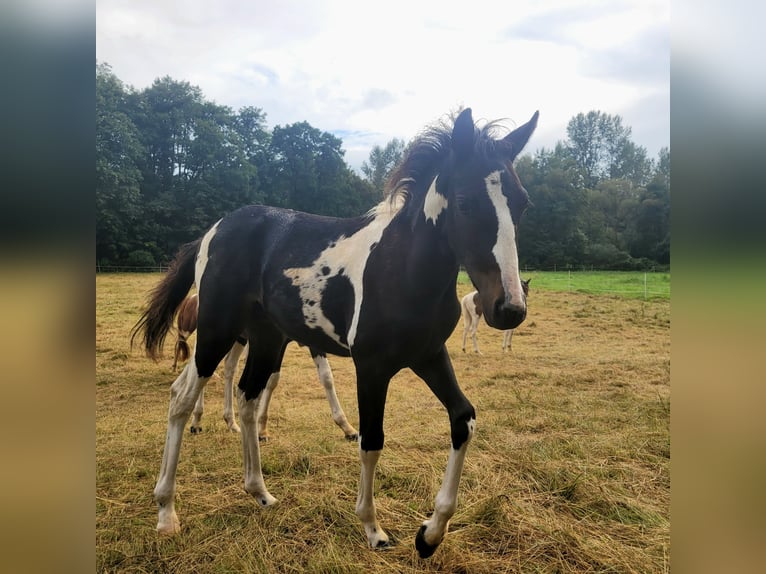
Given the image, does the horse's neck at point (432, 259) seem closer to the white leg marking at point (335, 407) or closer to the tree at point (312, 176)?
the white leg marking at point (335, 407)

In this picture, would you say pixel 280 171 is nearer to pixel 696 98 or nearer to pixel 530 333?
pixel 530 333

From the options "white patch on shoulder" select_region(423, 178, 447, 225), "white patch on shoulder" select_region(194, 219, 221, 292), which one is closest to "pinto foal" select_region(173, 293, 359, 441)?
"white patch on shoulder" select_region(194, 219, 221, 292)

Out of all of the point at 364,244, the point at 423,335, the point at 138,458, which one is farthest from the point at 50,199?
the point at 138,458

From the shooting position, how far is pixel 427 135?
2303 mm

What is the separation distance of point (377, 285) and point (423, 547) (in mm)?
1429

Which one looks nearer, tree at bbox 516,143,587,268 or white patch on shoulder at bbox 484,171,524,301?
white patch on shoulder at bbox 484,171,524,301

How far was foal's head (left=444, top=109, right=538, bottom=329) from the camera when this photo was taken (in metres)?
1.77

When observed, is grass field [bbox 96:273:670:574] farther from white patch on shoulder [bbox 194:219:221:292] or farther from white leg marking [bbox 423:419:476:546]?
white patch on shoulder [bbox 194:219:221:292]

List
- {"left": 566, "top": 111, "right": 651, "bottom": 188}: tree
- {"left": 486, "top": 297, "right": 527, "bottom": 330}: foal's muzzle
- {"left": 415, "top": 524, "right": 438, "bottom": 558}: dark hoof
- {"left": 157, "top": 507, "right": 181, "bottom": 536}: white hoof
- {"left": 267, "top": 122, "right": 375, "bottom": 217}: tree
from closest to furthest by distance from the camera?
{"left": 486, "top": 297, "right": 527, "bottom": 330}: foal's muzzle, {"left": 415, "top": 524, "right": 438, "bottom": 558}: dark hoof, {"left": 157, "top": 507, "right": 181, "bottom": 536}: white hoof, {"left": 267, "top": 122, "right": 375, "bottom": 217}: tree, {"left": 566, "top": 111, "right": 651, "bottom": 188}: tree

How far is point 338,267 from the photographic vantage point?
2.57m

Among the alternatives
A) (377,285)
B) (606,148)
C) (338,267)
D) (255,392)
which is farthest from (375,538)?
(606,148)

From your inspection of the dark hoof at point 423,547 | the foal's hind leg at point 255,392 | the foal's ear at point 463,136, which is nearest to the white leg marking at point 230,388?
the foal's hind leg at point 255,392

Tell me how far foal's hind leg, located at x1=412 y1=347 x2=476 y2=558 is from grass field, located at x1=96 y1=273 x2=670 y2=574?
0.16 meters

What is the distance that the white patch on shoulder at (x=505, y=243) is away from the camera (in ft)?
5.77
